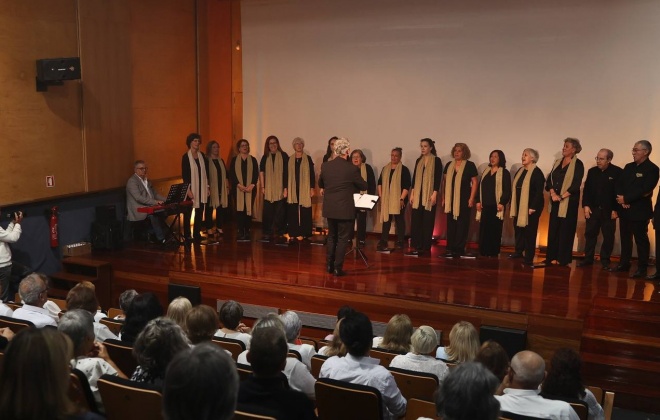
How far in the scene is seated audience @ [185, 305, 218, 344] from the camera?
405 cm

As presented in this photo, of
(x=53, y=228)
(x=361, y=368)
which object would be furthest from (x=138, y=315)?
(x=53, y=228)

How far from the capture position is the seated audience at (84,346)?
3.43 metres

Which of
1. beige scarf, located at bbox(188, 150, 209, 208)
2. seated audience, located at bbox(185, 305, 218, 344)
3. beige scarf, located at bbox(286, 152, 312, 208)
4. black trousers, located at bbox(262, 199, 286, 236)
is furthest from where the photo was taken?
black trousers, located at bbox(262, 199, 286, 236)

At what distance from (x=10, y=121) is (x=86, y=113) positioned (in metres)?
1.15

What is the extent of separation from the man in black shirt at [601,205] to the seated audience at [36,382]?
7045mm

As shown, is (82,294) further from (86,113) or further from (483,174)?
(483,174)

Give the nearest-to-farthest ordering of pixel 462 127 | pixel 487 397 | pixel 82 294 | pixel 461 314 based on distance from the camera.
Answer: pixel 487 397, pixel 82 294, pixel 461 314, pixel 462 127

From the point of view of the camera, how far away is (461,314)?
668 centimetres

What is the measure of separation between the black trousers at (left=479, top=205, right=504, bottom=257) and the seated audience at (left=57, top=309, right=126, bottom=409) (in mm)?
6048

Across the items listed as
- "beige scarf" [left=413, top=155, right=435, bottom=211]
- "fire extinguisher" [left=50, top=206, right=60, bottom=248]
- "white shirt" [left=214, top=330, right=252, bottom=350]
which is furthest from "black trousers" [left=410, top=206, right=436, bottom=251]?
"white shirt" [left=214, top=330, right=252, bottom=350]

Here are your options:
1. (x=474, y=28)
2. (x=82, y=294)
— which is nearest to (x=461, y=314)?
(x=82, y=294)

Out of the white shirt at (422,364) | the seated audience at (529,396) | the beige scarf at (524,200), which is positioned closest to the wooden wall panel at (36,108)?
the beige scarf at (524,200)

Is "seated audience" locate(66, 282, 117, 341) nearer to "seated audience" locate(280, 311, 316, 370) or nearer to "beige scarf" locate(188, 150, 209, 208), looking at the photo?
"seated audience" locate(280, 311, 316, 370)

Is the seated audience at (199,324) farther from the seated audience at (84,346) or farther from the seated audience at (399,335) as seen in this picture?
the seated audience at (399,335)
